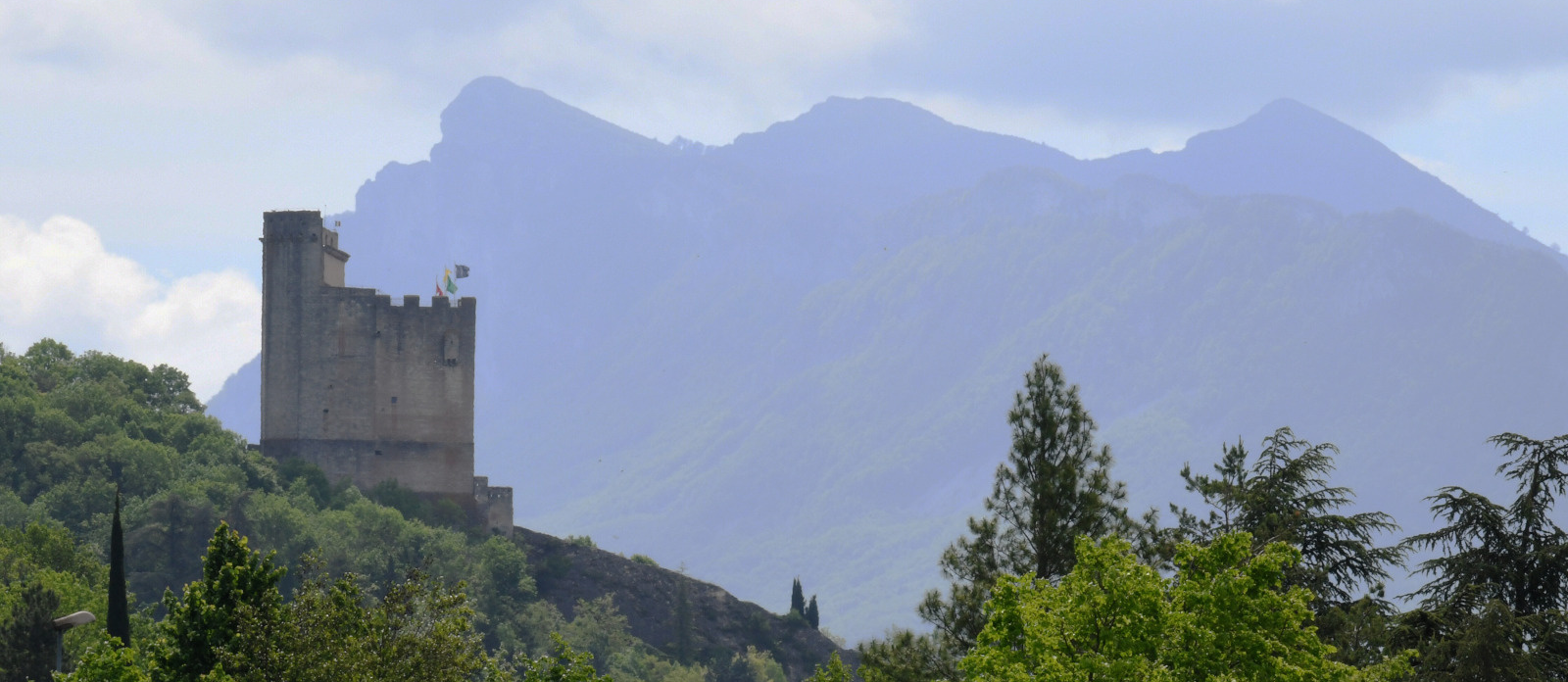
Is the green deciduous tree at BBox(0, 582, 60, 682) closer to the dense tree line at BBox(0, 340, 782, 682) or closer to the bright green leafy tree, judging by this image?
the dense tree line at BBox(0, 340, 782, 682)

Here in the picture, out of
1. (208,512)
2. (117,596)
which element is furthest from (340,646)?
(208,512)

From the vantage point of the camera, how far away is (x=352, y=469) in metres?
95.2

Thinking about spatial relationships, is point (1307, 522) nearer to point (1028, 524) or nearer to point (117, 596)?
point (1028, 524)

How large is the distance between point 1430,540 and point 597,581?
69133mm

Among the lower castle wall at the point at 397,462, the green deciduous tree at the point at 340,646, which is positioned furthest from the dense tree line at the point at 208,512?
the green deciduous tree at the point at 340,646

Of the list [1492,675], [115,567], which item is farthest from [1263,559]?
[115,567]

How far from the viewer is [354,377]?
9444 centimetres

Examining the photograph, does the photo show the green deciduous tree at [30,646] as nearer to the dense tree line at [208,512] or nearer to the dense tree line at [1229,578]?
the dense tree line at [1229,578]

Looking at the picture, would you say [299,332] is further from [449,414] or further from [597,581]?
[597,581]

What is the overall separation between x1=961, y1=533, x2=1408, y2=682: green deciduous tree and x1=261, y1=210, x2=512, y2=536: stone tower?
2763 inches

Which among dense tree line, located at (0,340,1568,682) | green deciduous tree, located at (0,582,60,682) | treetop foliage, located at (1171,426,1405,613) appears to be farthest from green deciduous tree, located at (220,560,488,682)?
green deciduous tree, located at (0,582,60,682)

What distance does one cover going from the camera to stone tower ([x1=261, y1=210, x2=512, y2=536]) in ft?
310

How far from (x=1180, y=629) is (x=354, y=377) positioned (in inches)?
2882

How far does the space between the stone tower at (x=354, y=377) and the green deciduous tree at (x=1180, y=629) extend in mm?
70188
